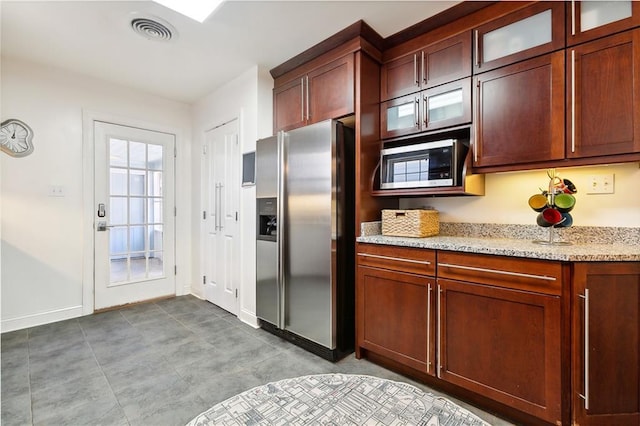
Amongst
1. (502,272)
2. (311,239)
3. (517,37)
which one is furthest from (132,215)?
(517,37)

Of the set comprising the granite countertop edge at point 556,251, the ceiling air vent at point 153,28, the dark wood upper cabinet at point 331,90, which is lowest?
the granite countertop edge at point 556,251

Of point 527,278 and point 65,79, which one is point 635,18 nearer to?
point 527,278

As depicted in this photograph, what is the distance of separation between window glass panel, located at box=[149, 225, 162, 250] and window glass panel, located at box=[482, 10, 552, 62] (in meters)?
3.81

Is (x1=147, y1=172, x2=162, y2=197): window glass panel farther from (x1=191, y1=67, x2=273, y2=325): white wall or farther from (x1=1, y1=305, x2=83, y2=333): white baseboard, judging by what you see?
(x1=1, y1=305, x2=83, y2=333): white baseboard

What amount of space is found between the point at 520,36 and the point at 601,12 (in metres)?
0.36

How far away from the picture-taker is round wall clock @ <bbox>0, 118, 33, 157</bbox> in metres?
2.73

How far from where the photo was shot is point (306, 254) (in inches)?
94.5

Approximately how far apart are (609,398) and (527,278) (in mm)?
647

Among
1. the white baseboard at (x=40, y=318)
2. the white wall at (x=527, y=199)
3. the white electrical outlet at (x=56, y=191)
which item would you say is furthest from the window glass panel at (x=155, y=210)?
the white wall at (x=527, y=199)

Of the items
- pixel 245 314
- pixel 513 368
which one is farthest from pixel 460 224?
pixel 245 314

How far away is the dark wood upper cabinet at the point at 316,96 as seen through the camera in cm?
232

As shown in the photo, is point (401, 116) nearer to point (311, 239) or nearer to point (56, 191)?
point (311, 239)

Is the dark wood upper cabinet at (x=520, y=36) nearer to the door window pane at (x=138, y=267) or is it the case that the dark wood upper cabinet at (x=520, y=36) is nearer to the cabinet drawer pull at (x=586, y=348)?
the cabinet drawer pull at (x=586, y=348)

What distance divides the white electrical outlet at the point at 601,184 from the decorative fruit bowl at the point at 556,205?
108 millimetres
